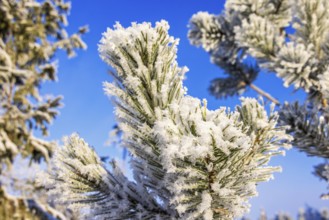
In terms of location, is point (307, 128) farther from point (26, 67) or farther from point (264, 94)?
point (26, 67)

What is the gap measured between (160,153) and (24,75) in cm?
758

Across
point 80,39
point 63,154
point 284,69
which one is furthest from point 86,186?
point 80,39

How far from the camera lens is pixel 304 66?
3.53 m

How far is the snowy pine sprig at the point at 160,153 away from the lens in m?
0.89

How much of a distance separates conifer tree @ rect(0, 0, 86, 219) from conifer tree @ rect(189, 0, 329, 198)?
12.3ft

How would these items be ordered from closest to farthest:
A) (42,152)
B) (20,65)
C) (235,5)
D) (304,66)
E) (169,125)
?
(169,125) → (304,66) → (235,5) → (42,152) → (20,65)

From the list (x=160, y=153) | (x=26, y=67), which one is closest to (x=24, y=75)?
(x=26, y=67)

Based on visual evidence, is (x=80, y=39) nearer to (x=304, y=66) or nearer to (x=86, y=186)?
(x=304, y=66)

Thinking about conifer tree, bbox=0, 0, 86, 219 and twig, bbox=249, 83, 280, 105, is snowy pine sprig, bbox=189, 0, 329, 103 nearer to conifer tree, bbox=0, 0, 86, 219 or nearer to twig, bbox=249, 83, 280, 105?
twig, bbox=249, 83, 280, 105

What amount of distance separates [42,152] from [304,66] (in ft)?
19.4

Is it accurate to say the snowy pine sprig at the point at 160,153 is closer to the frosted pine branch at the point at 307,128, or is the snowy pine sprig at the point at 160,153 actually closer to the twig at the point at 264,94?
the frosted pine branch at the point at 307,128

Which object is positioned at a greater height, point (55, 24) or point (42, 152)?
point (55, 24)

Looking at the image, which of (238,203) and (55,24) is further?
(55,24)

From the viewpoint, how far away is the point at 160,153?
984 millimetres
